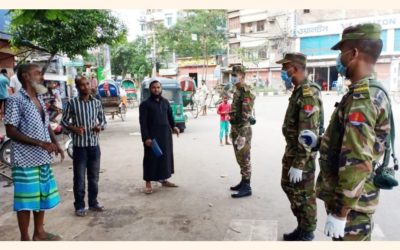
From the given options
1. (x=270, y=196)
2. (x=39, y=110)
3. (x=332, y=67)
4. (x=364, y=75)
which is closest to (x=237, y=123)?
(x=270, y=196)

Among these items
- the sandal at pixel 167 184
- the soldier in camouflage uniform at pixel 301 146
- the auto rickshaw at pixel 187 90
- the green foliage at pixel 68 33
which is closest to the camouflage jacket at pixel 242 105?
the soldier in camouflage uniform at pixel 301 146

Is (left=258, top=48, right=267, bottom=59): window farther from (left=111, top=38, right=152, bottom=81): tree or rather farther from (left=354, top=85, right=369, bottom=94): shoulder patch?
(left=354, top=85, right=369, bottom=94): shoulder patch

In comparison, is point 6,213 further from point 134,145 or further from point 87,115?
point 134,145

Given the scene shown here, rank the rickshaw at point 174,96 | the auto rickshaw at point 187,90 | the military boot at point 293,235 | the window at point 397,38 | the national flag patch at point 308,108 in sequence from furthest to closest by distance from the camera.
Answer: the window at point 397,38
the auto rickshaw at point 187,90
the rickshaw at point 174,96
the military boot at point 293,235
the national flag patch at point 308,108

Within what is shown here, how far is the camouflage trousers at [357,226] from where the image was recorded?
2.22 metres

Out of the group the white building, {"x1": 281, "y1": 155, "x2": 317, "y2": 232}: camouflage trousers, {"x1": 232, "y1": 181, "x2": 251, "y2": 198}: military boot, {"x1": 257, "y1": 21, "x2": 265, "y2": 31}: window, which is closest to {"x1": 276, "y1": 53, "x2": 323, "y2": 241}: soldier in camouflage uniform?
{"x1": 281, "y1": 155, "x2": 317, "y2": 232}: camouflage trousers

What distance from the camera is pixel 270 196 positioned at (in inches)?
203

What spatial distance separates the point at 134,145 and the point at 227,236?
19.9ft

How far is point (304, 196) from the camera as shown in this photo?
11.4ft

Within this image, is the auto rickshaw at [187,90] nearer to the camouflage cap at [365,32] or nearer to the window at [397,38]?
the camouflage cap at [365,32]

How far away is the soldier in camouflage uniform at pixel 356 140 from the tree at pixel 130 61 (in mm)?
35815

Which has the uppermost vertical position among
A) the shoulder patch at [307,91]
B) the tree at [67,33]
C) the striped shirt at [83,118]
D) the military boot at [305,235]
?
the tree at [67,33]

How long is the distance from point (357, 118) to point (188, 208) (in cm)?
311

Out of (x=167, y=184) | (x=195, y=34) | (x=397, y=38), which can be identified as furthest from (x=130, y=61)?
(x=167, y=184)
